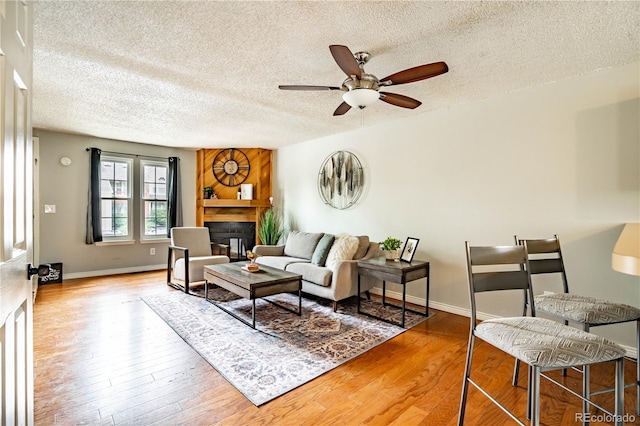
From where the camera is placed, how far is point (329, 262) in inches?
157

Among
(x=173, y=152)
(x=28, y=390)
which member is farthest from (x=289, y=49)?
(x=173, y=152)

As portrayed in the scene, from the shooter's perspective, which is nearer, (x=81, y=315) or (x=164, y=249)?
(x=81, y=315)

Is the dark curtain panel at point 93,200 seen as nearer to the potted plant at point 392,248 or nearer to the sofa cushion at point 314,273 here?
the sofa cushion at point 314,273

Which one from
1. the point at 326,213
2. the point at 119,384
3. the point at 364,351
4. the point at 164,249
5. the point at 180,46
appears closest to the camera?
the point at 119,384

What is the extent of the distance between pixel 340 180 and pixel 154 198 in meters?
3.57

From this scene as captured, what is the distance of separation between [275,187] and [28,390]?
17.1 feet

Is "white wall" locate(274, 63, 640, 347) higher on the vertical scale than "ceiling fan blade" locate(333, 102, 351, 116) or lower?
lower

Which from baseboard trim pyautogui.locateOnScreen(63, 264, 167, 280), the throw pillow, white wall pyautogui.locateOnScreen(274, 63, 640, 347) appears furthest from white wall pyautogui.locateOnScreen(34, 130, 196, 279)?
white wall pyautogui.locateOnScreen(274, 63, 640, 347)

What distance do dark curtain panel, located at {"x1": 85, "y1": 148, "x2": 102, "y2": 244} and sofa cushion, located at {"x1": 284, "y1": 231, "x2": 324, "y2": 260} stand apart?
10.5 ft

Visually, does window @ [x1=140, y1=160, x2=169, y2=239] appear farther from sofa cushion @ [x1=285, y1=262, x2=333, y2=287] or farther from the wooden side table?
the wooden side table

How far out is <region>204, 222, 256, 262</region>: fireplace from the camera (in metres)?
6.25

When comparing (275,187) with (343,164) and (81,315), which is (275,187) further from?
(81,315)

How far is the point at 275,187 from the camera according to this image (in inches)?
250

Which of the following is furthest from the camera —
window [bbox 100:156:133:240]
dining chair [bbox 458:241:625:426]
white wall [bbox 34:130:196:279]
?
window [bbox 100:156:133:240]
